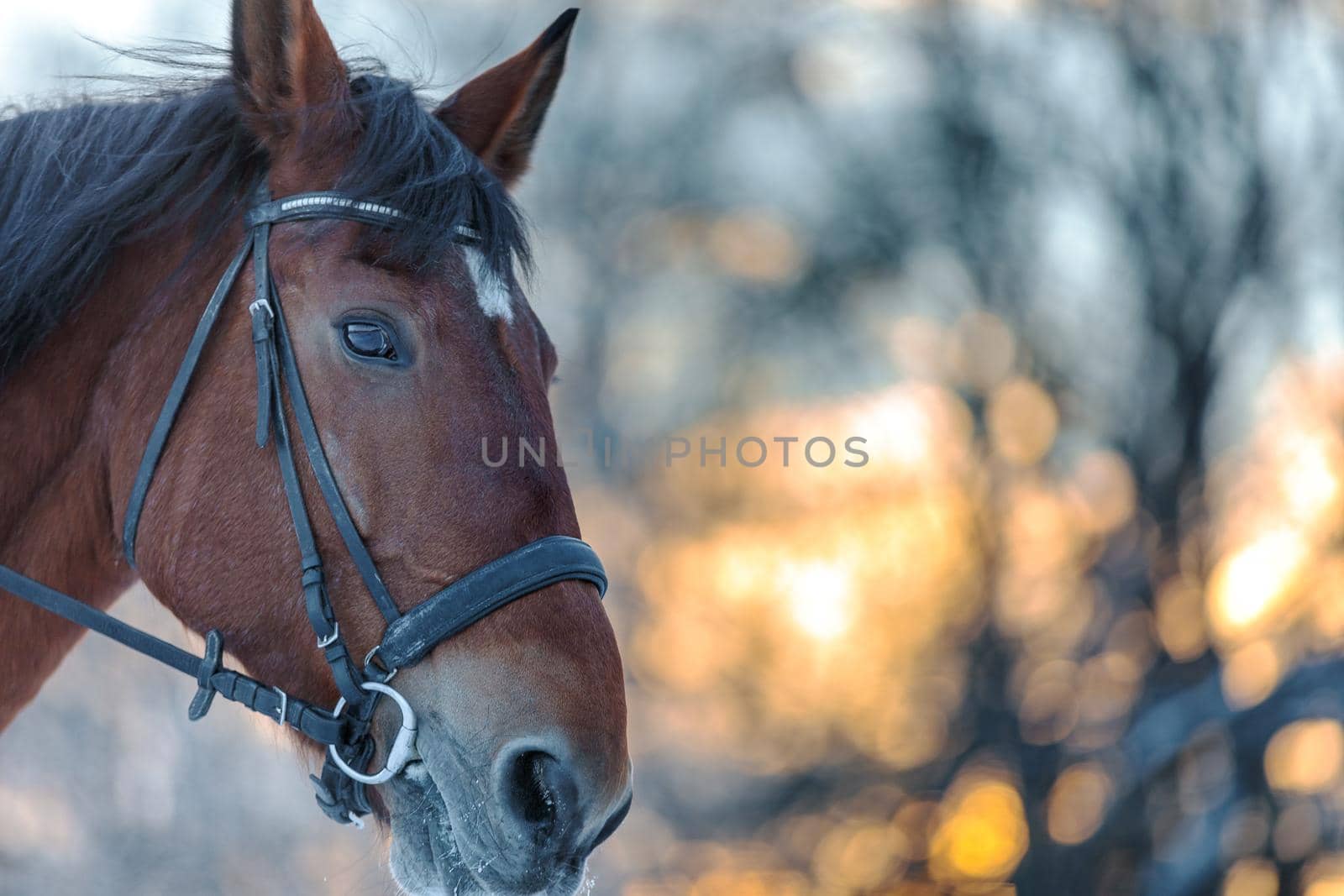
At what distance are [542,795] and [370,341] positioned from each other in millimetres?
843

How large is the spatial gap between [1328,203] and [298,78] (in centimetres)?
692

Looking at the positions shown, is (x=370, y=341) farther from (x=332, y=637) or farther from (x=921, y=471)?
(x=921, y=471)

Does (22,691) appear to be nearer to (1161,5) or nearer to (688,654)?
(688,654)

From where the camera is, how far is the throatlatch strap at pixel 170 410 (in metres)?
1.99

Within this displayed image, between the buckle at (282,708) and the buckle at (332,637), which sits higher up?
the buckle at (332,637)

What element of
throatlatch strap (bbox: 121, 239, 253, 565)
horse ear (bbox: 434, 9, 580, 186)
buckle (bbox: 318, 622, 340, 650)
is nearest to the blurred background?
horse ear (bbox: 434, 9, 580, 186)

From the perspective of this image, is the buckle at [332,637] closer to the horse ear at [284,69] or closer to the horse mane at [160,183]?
the horse mane at [160,183]

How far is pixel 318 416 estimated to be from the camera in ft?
6.24

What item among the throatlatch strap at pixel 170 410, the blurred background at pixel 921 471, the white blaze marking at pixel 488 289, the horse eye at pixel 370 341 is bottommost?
the blurred background at pixel 921 471

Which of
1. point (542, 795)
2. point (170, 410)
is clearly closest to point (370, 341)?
point (170, 410)

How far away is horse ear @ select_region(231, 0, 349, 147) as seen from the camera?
203cm

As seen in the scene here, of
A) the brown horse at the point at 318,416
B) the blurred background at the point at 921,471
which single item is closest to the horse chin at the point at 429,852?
the brown horse at the point at 318,416

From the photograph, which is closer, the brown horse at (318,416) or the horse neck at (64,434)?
the brown horse at (318,416)

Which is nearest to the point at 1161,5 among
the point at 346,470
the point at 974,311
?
the point at 974,311
